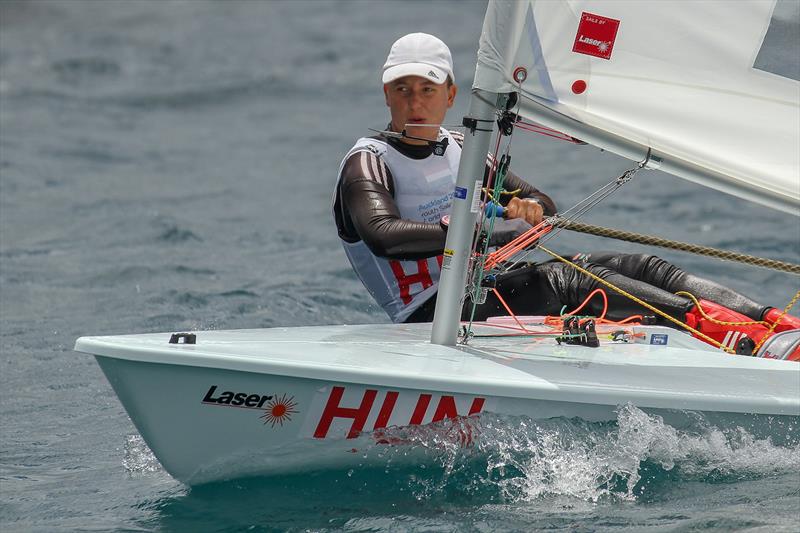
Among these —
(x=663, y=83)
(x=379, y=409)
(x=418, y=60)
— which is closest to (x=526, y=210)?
(x=663, y=83)

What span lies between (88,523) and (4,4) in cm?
1313

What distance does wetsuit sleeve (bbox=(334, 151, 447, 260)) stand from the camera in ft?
10.6

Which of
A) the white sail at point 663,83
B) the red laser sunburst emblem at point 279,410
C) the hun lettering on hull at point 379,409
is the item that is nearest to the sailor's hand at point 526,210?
the white sail at point 663,83

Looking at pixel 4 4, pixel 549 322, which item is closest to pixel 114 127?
pixel 4 4

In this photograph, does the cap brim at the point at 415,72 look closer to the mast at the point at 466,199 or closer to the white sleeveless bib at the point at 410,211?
the white sleeveless bib at the point at 410,211

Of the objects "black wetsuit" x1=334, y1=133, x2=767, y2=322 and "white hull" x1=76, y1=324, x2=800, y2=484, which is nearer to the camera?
"white hull" x1=76, y1=324, x2=800, y2=484

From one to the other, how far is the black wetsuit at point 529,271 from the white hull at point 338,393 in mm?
398

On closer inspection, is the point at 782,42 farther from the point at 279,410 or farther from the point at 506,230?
the point at 279,410

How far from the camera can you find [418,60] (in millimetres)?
3498

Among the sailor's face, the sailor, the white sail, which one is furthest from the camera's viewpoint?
the sailor's face

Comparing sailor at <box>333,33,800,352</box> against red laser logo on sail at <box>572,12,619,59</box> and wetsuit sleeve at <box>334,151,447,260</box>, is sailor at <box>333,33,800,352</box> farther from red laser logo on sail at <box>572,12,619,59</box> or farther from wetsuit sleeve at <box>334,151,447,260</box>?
red laser logo on sail at <box>572,12,619,59</box>

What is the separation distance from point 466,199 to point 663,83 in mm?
593

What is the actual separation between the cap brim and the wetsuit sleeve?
26 centimetres

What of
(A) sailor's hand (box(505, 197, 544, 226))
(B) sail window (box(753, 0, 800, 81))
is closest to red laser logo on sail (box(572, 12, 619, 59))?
(B) sail window (box(753, 0, 800, 81))
